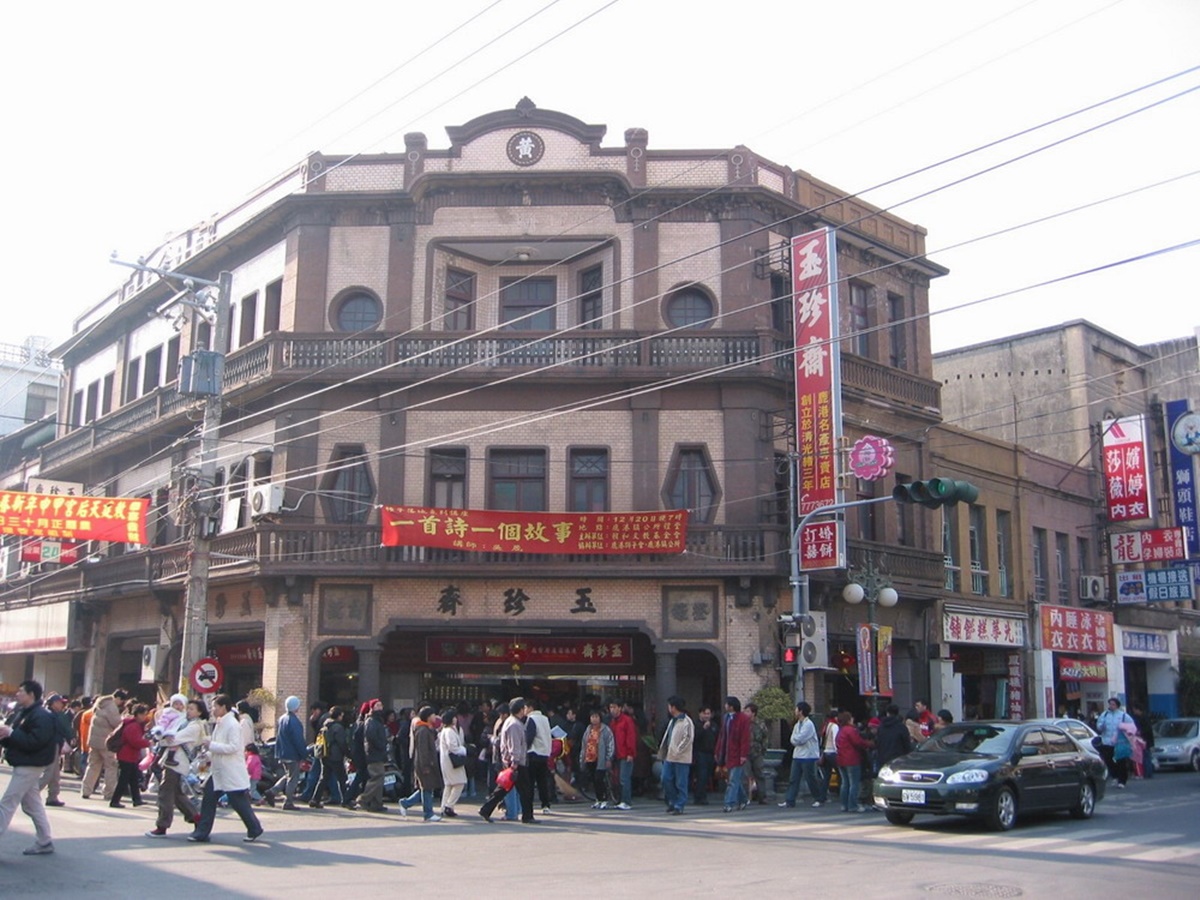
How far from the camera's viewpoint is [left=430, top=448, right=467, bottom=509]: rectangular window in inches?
967

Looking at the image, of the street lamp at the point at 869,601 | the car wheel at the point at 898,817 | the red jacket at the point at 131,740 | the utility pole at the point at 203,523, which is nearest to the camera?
the car wheel at the point at 898,817

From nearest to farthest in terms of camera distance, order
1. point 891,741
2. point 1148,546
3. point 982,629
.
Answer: point 891,741, point 982,629, point 1148,546

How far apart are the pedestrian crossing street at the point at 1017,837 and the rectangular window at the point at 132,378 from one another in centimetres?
2238

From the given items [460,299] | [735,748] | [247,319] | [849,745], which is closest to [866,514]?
[849,745]

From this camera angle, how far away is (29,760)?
38.3 feet

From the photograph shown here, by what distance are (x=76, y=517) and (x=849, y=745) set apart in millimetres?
16976

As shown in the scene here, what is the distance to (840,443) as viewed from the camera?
22.9 meters

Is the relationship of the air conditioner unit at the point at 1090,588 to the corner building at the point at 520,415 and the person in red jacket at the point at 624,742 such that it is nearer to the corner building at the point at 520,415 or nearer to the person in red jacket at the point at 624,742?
the corner building at the point at 520,415

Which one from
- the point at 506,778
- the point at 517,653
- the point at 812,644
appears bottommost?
the point at 506,778

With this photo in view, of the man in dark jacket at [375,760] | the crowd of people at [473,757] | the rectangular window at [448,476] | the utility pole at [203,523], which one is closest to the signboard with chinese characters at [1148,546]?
the crowd of people at [473,757]

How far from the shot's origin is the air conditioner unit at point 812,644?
21328 mm

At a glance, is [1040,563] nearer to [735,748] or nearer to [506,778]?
[735,748]

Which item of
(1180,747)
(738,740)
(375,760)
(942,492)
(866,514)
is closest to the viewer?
(942,492)

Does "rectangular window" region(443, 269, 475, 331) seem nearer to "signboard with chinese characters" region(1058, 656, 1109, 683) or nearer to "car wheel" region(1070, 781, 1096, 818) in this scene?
"car wheel" region(1070, 781, 1096, 818)
